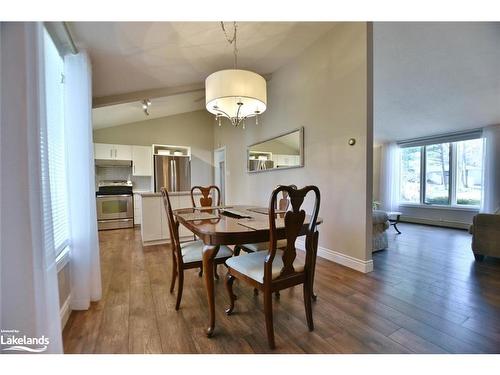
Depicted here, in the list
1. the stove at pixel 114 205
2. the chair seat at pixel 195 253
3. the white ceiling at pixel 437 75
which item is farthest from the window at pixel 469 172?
the stove at pixel 114 205

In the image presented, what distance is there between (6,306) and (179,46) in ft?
8.79

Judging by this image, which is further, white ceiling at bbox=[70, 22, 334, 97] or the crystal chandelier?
the crystal chandelier

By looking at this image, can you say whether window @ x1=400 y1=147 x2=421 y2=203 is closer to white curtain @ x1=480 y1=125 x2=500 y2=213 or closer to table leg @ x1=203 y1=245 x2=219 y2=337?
white curtain @ x1=480 y1=125 x2=500 y2=213

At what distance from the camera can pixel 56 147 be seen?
5.27 feet

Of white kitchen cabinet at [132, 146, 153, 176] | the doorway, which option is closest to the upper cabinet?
white kitchen cabinet at [132, 146, 153, 176]

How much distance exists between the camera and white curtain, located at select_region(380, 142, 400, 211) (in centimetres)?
641

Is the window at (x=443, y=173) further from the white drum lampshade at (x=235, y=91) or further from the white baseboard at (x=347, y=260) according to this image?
the white drum lampshade at (x=235, y=91)

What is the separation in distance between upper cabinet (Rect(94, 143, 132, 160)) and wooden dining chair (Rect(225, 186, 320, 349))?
4.83 m

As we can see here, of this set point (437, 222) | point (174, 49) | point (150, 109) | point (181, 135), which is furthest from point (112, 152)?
point (437, 222)

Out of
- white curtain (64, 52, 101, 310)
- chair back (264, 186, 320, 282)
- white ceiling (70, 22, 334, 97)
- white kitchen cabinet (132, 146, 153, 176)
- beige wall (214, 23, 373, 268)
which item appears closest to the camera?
chair back (264, 186, 320, 282)

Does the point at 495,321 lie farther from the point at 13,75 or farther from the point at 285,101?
the point at 285,101

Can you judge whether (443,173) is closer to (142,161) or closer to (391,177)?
(391,177)
